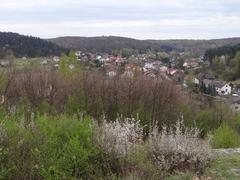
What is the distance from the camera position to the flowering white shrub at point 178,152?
5.09m

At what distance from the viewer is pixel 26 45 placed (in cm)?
9200

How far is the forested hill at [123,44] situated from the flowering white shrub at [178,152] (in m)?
109

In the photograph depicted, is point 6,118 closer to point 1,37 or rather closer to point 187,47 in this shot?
point 1,37

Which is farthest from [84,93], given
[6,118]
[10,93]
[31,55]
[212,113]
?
[31,55]

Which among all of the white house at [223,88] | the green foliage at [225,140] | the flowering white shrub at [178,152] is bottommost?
the white house at [223,88]

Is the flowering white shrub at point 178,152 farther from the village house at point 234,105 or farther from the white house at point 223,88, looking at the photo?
the white house at point 223,88

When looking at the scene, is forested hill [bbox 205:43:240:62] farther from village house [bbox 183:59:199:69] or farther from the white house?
the white house

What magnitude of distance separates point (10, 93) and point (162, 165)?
18.1 m

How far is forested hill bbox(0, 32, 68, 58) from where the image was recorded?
88256 millimetres

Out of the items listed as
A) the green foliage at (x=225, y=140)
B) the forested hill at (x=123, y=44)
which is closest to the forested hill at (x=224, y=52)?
the forested hill at (x=123, y=44)

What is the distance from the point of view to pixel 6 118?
4996 millimetres

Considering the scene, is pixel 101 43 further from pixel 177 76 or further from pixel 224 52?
pixel 177 76

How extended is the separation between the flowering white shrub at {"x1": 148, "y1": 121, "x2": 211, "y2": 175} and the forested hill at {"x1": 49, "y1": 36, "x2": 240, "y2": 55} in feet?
358

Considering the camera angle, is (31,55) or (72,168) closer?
(72,168)
